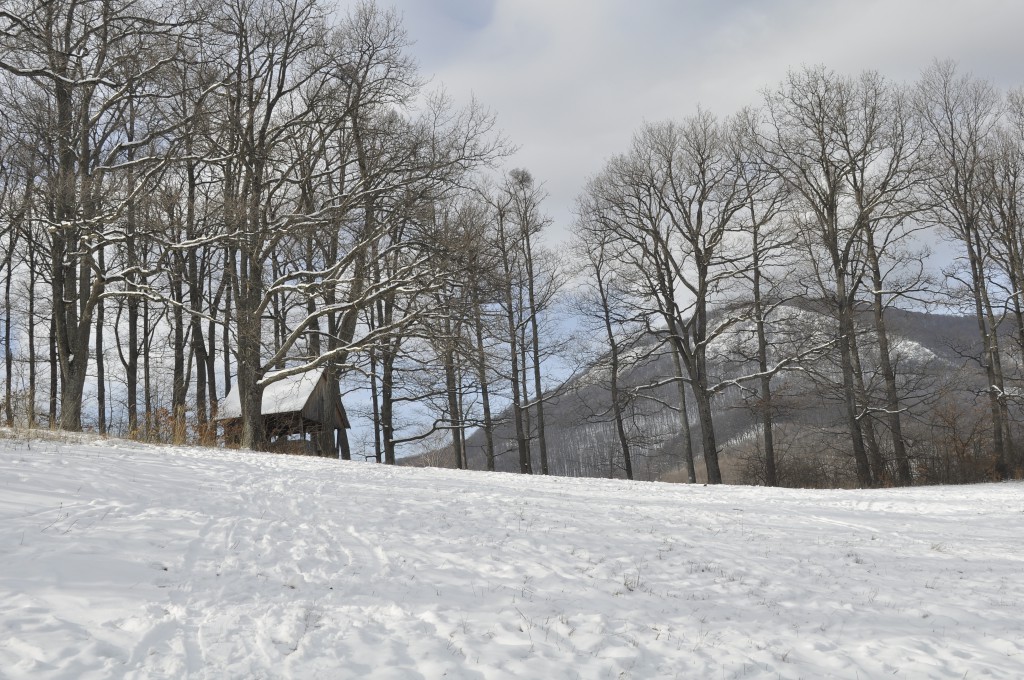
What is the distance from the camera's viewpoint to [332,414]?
839 inches

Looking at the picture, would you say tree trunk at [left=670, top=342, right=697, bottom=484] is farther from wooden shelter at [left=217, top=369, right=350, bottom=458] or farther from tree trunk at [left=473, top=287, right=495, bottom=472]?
wooden shelter at [left=217, top=369, right=350, bottom=458]

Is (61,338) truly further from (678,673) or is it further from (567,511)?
(678,673)

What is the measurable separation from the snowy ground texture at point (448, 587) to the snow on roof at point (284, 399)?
1190 centimetres

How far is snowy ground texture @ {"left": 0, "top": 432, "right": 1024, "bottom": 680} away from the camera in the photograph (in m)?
4.52

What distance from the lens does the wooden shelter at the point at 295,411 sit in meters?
21.3

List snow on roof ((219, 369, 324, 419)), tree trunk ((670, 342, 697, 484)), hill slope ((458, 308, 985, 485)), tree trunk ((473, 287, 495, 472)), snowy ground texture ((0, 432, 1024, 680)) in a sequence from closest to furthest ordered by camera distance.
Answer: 1. snowy ground texture ((0, 432, 1024, 680))
2. tree trunk ((473, 287, 495, 472))
3. snow on roof ((219, 369, 324, 419))
4. tree trunk ((670, 342, 697, 484))
5. hill slope ((458, 308, 985, 485))

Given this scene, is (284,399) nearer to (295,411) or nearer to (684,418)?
(295,411)

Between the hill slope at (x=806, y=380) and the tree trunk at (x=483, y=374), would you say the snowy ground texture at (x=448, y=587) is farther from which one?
the hill slope at (x=806, y=380)

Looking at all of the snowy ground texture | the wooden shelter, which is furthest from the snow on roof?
the snowy ground texture

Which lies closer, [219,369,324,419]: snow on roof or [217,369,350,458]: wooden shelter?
[217,369,350,458]: wooden shelter

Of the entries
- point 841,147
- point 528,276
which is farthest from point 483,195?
point 841,147

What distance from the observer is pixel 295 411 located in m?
22.1

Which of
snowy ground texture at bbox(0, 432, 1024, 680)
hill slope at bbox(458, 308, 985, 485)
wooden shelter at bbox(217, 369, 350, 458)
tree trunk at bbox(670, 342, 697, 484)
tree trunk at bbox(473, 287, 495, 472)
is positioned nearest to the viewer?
snowy ground texture at bbox(0, 432, 1024, 680)

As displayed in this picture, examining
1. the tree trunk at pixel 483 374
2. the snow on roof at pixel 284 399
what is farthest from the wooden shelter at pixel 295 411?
the tree trunk at pixel 483 374
